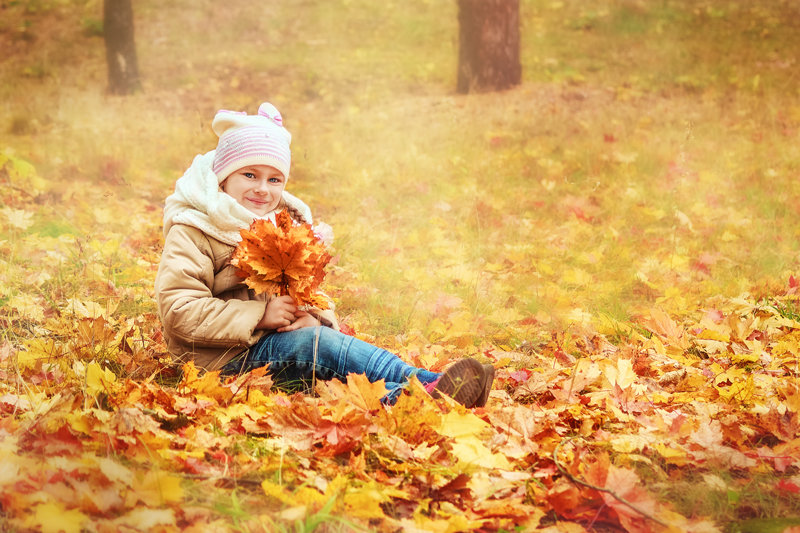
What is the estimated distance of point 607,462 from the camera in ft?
5.93

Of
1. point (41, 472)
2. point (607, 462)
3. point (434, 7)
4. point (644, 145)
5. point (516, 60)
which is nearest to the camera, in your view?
point (41, 472)

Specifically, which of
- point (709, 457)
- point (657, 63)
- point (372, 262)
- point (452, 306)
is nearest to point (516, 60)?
point (657, 63)

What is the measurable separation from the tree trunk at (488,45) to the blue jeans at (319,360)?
6871 mm

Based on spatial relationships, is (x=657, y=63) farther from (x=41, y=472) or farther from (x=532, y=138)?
(x=41, y=472)

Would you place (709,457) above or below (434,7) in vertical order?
below

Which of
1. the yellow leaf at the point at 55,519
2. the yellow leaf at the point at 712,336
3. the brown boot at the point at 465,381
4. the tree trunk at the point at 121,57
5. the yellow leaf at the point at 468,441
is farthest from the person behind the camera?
the tree trunk at the point at 121,57

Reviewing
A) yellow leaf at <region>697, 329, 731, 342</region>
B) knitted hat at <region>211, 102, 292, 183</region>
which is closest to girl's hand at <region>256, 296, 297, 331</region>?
knitted hat at <region>211, 102, 292, 183</region>

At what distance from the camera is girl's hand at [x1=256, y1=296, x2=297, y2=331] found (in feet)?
8.47

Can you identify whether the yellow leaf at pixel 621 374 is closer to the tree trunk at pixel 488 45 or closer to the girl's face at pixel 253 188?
the girl's face at pixel 253 188

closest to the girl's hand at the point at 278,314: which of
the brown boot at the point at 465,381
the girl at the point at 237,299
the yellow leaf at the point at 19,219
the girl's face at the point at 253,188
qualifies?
the girl at the point at 237,299

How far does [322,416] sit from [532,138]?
5701 mm

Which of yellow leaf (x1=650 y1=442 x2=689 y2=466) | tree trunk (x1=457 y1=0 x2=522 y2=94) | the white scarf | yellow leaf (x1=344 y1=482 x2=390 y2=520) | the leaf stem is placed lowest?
yellow leaf (x1=650 y1=442 x2=689 y2=466)

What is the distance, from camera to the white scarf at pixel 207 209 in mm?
2637

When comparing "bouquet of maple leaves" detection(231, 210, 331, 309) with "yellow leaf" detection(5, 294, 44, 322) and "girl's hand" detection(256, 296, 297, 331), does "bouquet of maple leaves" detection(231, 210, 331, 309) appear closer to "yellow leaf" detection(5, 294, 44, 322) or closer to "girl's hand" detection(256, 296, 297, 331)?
"girl's hand" detection(256, 296, 297, 331)
